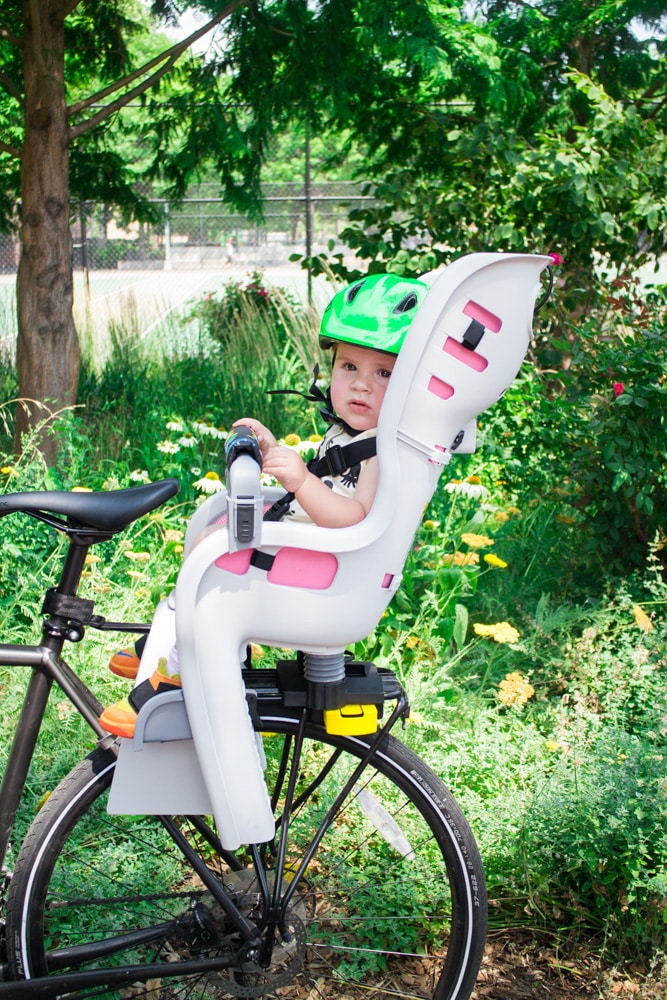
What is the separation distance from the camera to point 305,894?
84.6 inches

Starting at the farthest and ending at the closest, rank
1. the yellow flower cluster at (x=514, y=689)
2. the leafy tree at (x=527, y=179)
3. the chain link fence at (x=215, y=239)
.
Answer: the chain link fence at (x=215, y=239) → the leafy tree at (x=527, y=179) → the yellow flower cluster at (x=514, y=689)

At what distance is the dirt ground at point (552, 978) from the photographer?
7.48 feet

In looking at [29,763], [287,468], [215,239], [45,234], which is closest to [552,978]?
[29,763]

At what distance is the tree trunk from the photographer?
4488 mm

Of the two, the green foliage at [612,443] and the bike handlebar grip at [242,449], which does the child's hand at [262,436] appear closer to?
the bike handlebar grip at [242,449]

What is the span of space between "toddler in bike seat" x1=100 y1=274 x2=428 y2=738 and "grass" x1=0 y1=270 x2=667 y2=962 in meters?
1.03

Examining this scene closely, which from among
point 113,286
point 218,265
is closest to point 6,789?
point 113,286

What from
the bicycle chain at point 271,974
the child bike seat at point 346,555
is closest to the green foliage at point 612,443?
the child bike seat at point 346,555

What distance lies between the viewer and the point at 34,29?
4.39 metres

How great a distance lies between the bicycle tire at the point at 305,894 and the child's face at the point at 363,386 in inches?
24.6

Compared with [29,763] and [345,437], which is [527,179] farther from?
[29,763]

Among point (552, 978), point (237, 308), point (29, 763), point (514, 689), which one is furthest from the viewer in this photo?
point (237, 308)

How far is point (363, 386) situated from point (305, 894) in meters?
1.12

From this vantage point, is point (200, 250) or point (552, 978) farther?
point (200, 250)
